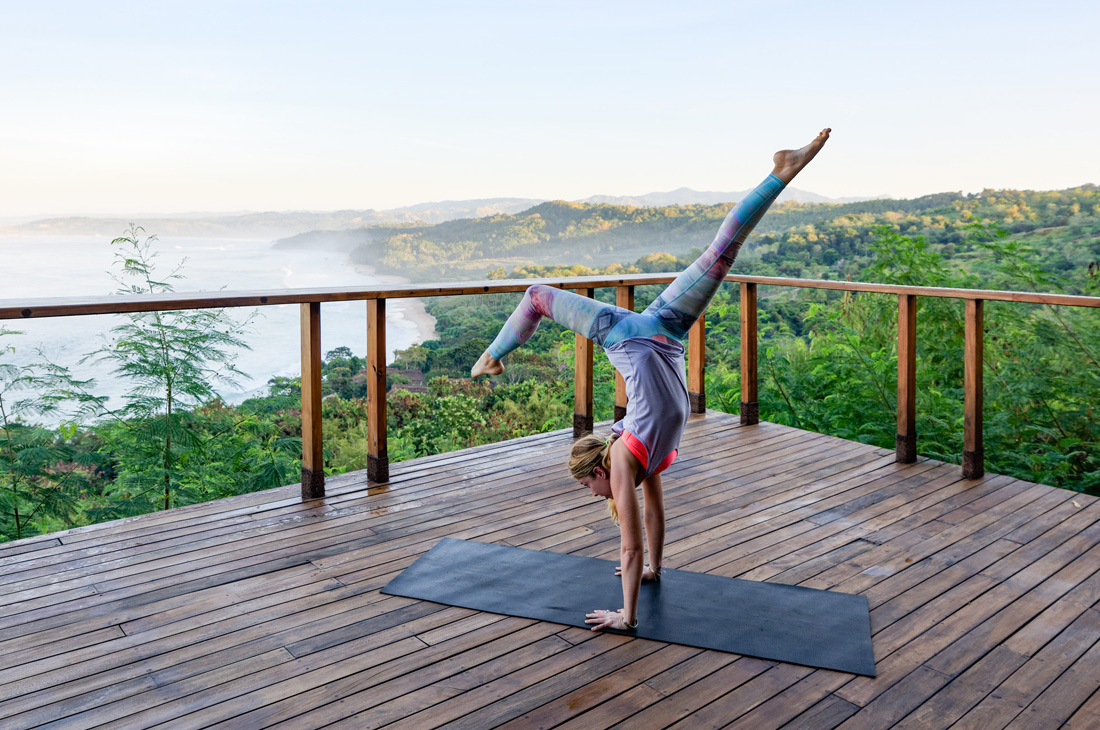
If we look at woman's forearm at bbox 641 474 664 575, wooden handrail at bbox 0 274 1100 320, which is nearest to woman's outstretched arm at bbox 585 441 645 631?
woman's forearm at bbox 641 474 664 575

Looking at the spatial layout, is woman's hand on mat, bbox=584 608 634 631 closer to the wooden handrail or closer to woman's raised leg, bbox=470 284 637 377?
woman's raised leg, bbox=470 284 637 377

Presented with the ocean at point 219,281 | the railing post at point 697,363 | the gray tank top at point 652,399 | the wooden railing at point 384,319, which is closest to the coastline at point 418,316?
the ocean at point 219,281

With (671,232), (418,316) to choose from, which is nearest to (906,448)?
(418,316)

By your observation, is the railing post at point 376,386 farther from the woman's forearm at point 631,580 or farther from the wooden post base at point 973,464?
the wooden post base at point 973,464

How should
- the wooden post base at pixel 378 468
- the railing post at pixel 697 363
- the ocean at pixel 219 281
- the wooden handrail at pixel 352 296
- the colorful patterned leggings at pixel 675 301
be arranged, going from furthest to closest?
the ocean at pixel 219 281 < the railing post at pixel 697 363 < the wooden post base at pixel 378 468 < the wooden handrail at pixel 352 296 < the colorful patterned leggings at pixel 675 301

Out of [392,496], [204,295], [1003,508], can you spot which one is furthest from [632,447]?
[1003,508]

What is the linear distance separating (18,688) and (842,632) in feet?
7.27

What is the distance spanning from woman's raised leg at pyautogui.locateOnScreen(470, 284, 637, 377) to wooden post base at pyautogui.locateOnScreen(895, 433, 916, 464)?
2.33 meters

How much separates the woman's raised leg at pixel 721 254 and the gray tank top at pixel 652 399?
0.33 ft

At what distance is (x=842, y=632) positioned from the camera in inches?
91.4

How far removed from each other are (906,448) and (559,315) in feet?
8.10

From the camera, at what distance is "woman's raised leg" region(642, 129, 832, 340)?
91.7 inches

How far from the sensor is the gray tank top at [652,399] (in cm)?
230

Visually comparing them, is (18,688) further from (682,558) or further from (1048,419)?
(1048,419)
